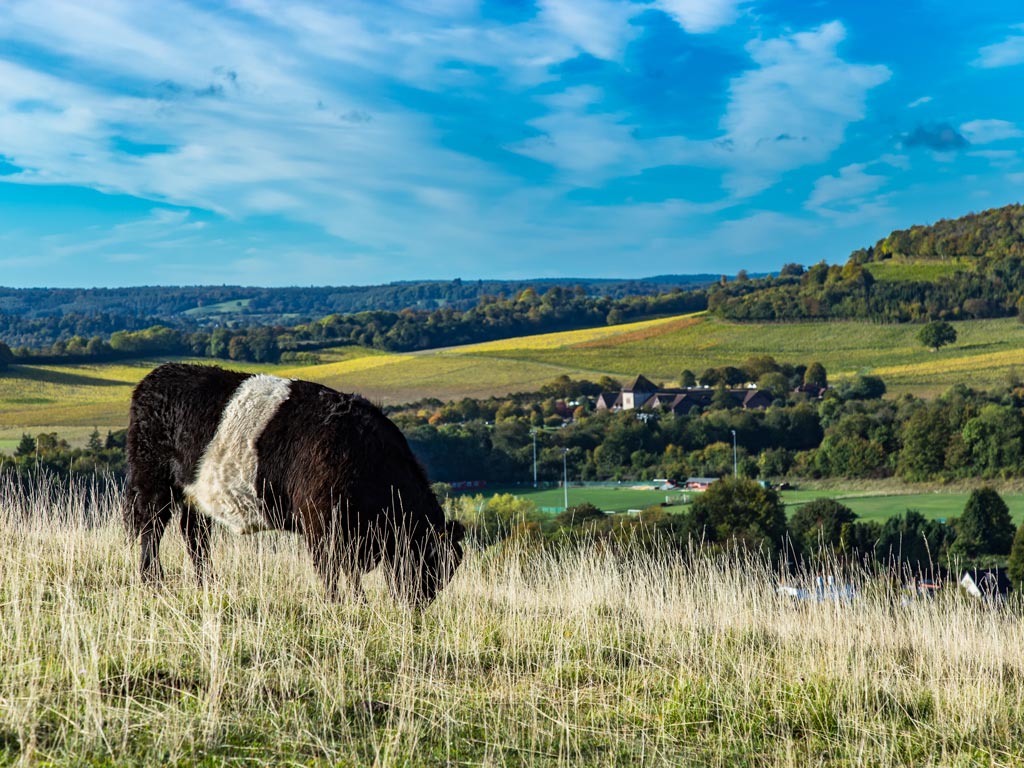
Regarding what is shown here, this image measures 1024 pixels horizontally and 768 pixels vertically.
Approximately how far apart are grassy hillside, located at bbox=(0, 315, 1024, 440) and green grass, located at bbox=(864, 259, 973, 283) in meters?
21.2

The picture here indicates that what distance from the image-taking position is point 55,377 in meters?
89.9

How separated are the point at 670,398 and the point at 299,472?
97868 millimetres

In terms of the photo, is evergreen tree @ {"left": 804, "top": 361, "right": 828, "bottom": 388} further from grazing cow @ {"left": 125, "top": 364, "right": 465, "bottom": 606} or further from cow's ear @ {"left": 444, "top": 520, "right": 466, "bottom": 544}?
grazing cow @ {"left": 125, "top": 364, "right": 465, "bottom": 606}

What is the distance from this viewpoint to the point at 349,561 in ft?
23.7

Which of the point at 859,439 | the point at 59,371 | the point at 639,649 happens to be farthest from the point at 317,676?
the point at 59,371

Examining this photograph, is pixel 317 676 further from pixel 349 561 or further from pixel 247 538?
pixel 247 538

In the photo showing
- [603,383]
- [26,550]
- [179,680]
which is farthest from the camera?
[603,383]

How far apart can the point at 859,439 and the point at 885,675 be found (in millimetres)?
81088

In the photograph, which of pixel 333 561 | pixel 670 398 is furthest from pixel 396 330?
pixel 333 561

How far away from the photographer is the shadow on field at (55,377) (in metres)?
85.9

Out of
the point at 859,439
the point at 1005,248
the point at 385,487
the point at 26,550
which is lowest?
the point at 859,439

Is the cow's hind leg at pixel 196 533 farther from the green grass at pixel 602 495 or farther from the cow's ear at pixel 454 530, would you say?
the green grass at pixel 602 495

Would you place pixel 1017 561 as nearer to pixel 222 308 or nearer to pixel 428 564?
pixel 428 564

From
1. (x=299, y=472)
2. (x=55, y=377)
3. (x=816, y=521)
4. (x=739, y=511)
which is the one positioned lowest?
(x=816, y=521)
